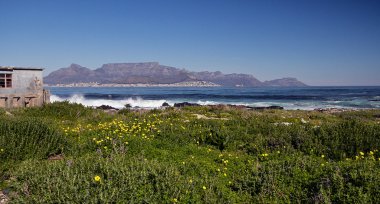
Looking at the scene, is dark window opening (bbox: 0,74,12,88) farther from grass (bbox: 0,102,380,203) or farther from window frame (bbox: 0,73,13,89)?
grass (bbox: 0,102,380,203)

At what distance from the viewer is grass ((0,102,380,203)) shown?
545 centimetres

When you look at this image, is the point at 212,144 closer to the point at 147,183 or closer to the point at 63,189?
the point at 147,183

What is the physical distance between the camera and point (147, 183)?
228 inches

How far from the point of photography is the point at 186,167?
748cm

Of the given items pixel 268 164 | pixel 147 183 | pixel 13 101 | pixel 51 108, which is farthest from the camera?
pixel 13 101

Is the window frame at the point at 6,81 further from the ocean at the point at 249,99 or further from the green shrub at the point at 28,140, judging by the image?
the green shrub at the point at 28,140

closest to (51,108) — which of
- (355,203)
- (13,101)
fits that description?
(13,101)

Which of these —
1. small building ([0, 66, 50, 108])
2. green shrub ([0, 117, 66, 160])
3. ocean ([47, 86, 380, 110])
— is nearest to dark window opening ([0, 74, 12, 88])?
small building ([0, 66, 50, 108])

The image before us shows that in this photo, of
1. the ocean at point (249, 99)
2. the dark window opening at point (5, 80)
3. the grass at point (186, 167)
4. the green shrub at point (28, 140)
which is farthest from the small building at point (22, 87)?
the green shrub at point (28, 140)

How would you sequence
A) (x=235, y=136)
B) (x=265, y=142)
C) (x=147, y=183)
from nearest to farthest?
(x=147, y=183)
(x=265, y=142)
(x=235, y=136)

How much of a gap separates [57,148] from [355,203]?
768cm

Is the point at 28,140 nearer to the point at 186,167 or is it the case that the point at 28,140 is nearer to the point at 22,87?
the point at 186,167

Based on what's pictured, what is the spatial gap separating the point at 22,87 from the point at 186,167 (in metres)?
28.7

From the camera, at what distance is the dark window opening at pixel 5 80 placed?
100 feet
